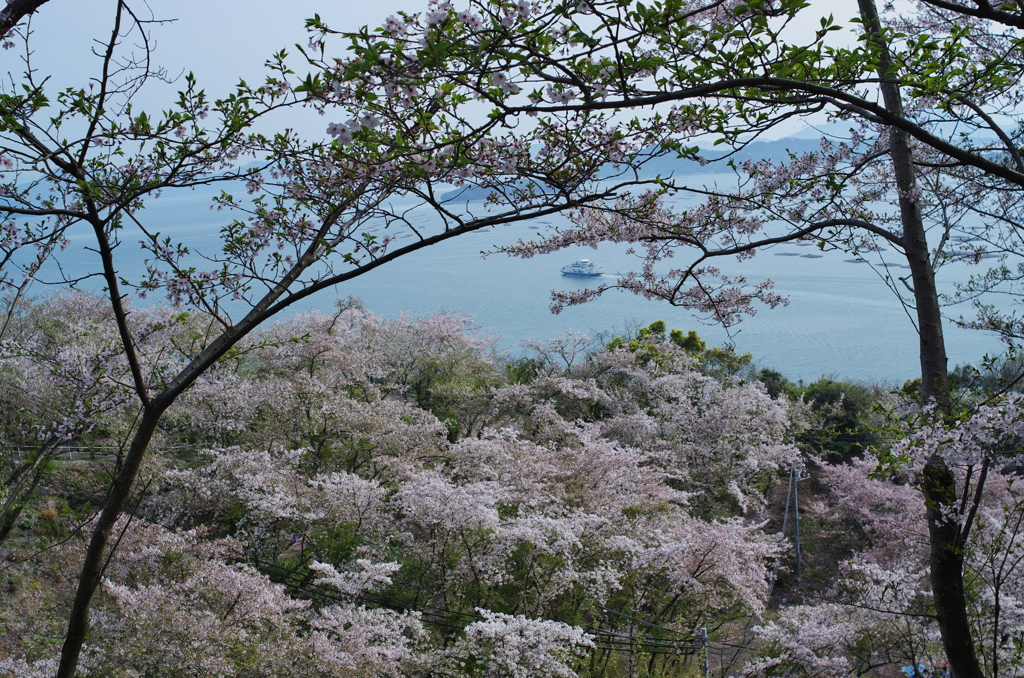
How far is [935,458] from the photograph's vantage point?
96.3 inches

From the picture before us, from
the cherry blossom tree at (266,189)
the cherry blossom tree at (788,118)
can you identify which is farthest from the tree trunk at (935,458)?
the cherry blossom tree at (266,189)

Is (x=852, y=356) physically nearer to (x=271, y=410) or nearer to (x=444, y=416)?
(x=444, y=416)

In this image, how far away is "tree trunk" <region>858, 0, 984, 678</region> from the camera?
2.49 m

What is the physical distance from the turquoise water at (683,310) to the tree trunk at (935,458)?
11.6 meters

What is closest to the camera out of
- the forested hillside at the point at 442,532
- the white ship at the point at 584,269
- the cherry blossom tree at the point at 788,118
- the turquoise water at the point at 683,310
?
the cherry blossom tree at the point at 788,118

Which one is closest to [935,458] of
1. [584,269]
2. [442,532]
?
[442,532]

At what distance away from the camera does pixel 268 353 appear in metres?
10.8

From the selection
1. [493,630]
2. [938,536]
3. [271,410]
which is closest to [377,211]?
[938,536]

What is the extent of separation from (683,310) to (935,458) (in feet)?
69.3

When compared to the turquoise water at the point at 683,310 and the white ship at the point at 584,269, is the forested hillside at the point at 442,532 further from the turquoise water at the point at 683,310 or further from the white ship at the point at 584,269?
the white ship at the point at 584,269

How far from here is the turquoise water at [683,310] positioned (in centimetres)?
1775

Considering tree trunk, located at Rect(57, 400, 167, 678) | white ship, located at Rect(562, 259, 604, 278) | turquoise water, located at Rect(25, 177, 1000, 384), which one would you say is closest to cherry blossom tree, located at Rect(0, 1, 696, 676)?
tree trunk, located at Rect(57, 400, 167, 678)

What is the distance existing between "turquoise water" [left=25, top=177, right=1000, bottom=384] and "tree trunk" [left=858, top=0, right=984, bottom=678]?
11.6m

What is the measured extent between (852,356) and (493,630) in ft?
56.0
